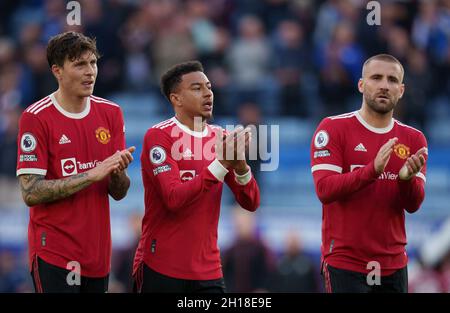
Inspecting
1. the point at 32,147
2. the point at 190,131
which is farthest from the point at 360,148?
the point at 32,147

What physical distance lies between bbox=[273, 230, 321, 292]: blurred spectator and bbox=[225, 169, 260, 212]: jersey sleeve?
15.6ft

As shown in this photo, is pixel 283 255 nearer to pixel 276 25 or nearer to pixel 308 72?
pixel 308 72

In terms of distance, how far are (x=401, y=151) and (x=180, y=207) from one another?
1662mm

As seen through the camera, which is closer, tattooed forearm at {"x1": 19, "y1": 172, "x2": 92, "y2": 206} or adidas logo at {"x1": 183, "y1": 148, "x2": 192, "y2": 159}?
tattooed forearm at {"x1": 19, "y1": 172, "x2": 92, "y2": 206}

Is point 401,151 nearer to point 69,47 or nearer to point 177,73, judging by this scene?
Answer: point 177,73

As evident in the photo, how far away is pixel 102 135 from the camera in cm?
750

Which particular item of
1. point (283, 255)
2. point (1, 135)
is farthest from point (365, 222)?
point (1, 135)

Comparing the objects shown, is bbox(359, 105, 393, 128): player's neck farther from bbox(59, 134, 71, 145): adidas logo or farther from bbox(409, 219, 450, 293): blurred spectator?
bbox(409, 219, 450, 293): blurred spectator

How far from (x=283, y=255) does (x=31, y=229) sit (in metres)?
5.97

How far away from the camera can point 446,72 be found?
14.9m

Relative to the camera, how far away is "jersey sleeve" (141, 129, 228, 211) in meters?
7.29

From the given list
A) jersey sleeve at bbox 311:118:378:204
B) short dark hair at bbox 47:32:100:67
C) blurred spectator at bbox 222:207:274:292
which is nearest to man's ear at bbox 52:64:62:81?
short dark hair at bbox 47:32:100:67

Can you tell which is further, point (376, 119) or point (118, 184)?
point (376, 119)

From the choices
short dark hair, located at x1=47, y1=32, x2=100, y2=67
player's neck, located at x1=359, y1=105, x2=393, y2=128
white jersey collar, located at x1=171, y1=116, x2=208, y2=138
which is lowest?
white jersey collar, located at x1=171, y1=116, x2=208, y2=138
